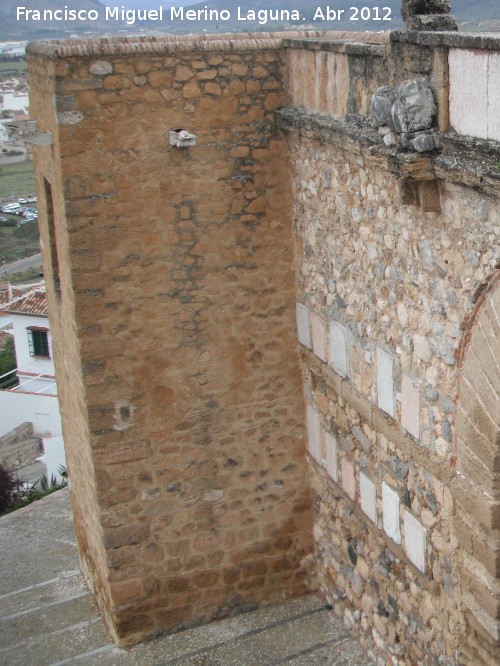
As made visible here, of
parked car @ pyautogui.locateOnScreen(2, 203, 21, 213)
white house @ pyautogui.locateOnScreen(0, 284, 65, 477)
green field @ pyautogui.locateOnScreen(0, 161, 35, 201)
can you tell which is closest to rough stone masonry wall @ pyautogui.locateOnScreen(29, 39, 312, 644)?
white house @ pyautogui.locateOnScreen(0, 284, 65, 477)

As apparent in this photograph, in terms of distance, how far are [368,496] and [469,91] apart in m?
2.76

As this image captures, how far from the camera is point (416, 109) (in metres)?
4.36

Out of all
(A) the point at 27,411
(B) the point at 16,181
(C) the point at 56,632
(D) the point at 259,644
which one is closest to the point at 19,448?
(A) the point at 27,411

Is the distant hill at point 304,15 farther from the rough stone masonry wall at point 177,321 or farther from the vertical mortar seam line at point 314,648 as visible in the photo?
the vertical mortar seam line at point 314,648

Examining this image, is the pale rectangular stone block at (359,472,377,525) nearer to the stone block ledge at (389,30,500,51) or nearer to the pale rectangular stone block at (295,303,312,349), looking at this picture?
the pale rectangular stone block at (295,303,312,349)

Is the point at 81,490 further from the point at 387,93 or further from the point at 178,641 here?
the point at 387,93

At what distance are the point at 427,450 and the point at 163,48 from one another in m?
3.14

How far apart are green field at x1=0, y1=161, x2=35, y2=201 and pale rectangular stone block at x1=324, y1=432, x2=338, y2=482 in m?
51.2

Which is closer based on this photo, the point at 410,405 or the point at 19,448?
the point at 410,405

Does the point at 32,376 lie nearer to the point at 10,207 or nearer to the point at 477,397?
the point at 477,397

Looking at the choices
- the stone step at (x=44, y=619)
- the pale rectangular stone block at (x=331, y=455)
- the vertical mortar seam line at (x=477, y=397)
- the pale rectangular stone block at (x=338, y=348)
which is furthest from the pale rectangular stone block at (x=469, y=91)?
the stone step at (x=44, y=619)

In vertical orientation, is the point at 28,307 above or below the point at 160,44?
below

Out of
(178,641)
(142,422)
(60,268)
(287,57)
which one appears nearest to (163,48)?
(287,57)

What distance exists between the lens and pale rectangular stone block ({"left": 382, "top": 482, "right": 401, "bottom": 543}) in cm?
541
